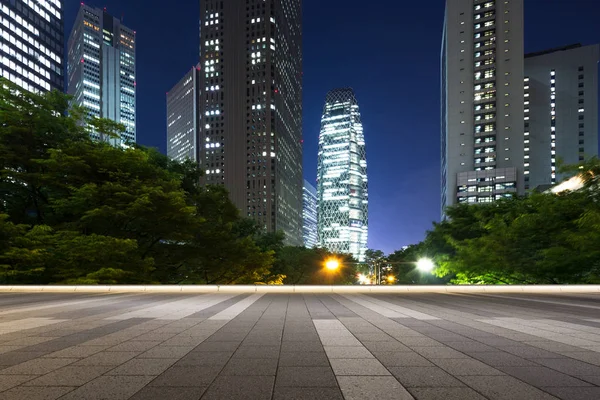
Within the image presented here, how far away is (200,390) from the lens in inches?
135

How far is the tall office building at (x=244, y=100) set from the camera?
150m

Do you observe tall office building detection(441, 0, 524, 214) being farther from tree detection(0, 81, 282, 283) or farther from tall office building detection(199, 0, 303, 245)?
tree detection(0, 81, 282, 283)

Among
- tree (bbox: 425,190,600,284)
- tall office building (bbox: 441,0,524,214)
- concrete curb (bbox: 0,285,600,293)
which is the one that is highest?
tall office building (bbox: 441,0,524,214)

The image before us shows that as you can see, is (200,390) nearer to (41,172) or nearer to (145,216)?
(145,216)

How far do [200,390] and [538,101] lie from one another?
174 metres

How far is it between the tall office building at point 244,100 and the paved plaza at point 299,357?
140119 mm

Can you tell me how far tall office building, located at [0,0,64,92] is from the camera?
10662 cm

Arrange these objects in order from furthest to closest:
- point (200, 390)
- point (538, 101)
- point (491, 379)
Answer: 1. point (538, 101)
2. point (491, 379)
3. point (200, 390)

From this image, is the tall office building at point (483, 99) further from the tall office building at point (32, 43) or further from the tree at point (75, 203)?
the tall office building at point (32, 43)

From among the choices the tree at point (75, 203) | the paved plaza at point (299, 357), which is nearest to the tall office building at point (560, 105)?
the tree at point (75, 203)

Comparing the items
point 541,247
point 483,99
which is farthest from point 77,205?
point 483,99

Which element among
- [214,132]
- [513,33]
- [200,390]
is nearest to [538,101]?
[513,33]

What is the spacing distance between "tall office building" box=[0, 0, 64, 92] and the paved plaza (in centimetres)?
12776

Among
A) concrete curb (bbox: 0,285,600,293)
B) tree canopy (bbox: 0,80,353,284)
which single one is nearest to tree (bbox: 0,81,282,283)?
tree canopy (bbox: 0,80,353,284)
